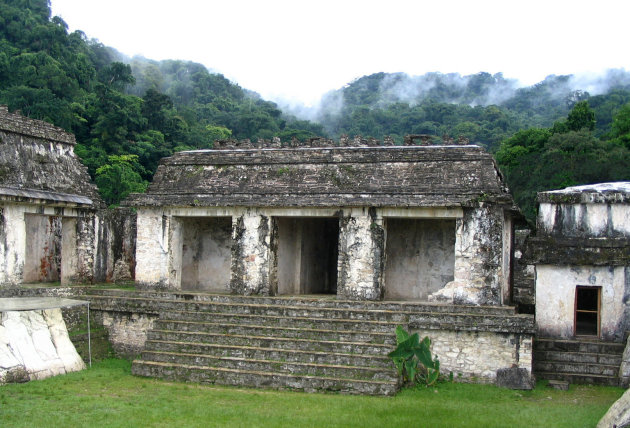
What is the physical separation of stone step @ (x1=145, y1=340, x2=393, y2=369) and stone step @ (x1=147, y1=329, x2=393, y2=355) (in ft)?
0.44

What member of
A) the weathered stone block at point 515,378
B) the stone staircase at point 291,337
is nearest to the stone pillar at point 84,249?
the stone staircase at point 291,337

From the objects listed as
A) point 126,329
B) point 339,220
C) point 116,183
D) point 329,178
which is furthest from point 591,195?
point 116,183

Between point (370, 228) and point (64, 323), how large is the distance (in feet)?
22.2

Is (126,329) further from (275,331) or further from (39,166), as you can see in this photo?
(39,166)

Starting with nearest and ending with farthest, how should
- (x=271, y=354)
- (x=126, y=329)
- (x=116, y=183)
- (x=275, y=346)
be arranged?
(x=271, y=354) → (x=275, y=346) → (x=126, y=329) → (x=116, y=183)

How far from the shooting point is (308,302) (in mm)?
14320

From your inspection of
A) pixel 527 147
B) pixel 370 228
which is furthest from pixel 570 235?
pixel 527 147

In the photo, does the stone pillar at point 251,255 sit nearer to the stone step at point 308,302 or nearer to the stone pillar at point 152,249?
the stone step at point 308,302

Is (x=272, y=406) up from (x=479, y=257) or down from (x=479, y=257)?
down

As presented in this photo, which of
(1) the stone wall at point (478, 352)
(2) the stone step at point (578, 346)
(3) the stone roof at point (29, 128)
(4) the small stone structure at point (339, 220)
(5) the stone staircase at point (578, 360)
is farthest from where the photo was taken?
(3) the stone roof at point (29, 128)

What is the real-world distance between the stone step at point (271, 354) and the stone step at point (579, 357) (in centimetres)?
347

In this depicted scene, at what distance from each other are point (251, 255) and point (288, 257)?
1.85 metres

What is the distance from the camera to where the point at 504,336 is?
12594 mm

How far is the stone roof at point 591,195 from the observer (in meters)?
13.8
